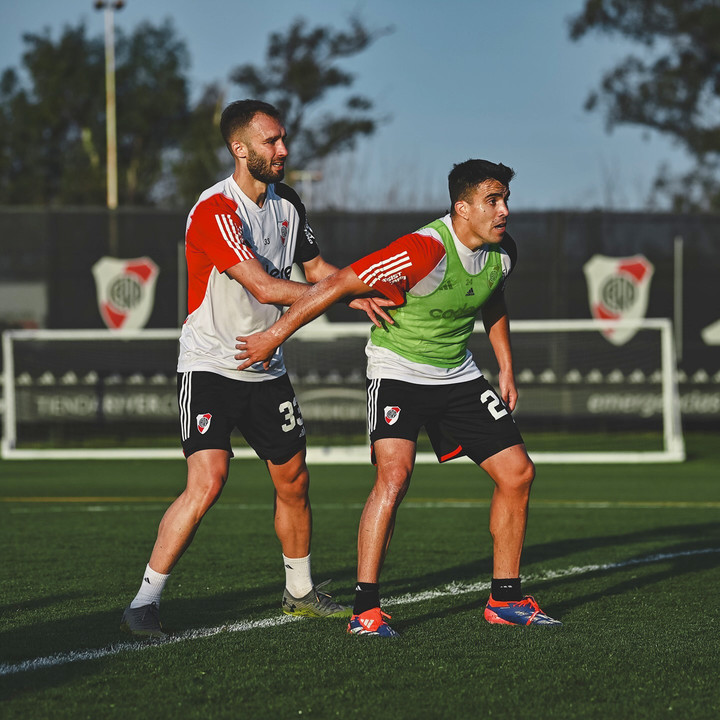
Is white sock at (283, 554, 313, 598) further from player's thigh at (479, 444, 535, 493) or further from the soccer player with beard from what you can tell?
player's thigh at (479, 444, 535, 493)

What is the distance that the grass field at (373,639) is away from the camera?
403cm

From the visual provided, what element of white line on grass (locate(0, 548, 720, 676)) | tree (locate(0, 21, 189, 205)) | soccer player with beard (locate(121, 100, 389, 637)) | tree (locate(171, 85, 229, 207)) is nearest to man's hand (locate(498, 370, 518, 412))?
soccer player with beard (locate(121, 100, 389, 637))

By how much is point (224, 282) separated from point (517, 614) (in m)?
1.94

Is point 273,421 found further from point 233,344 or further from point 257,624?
point 257,624

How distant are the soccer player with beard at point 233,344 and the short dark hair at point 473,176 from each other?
62cm

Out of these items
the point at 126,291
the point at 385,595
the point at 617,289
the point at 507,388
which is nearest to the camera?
the point at 507,388

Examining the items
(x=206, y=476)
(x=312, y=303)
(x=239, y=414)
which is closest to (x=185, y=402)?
(x=239, y=414)

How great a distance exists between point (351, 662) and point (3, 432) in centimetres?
1304

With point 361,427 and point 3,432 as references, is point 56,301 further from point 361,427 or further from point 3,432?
point 361,427

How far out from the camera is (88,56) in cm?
5094

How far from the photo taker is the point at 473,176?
5.34 m

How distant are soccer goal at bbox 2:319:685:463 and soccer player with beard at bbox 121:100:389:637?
1045 cm

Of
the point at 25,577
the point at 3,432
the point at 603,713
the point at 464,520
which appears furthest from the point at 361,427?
the point at 603,713

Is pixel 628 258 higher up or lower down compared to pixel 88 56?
lower down
